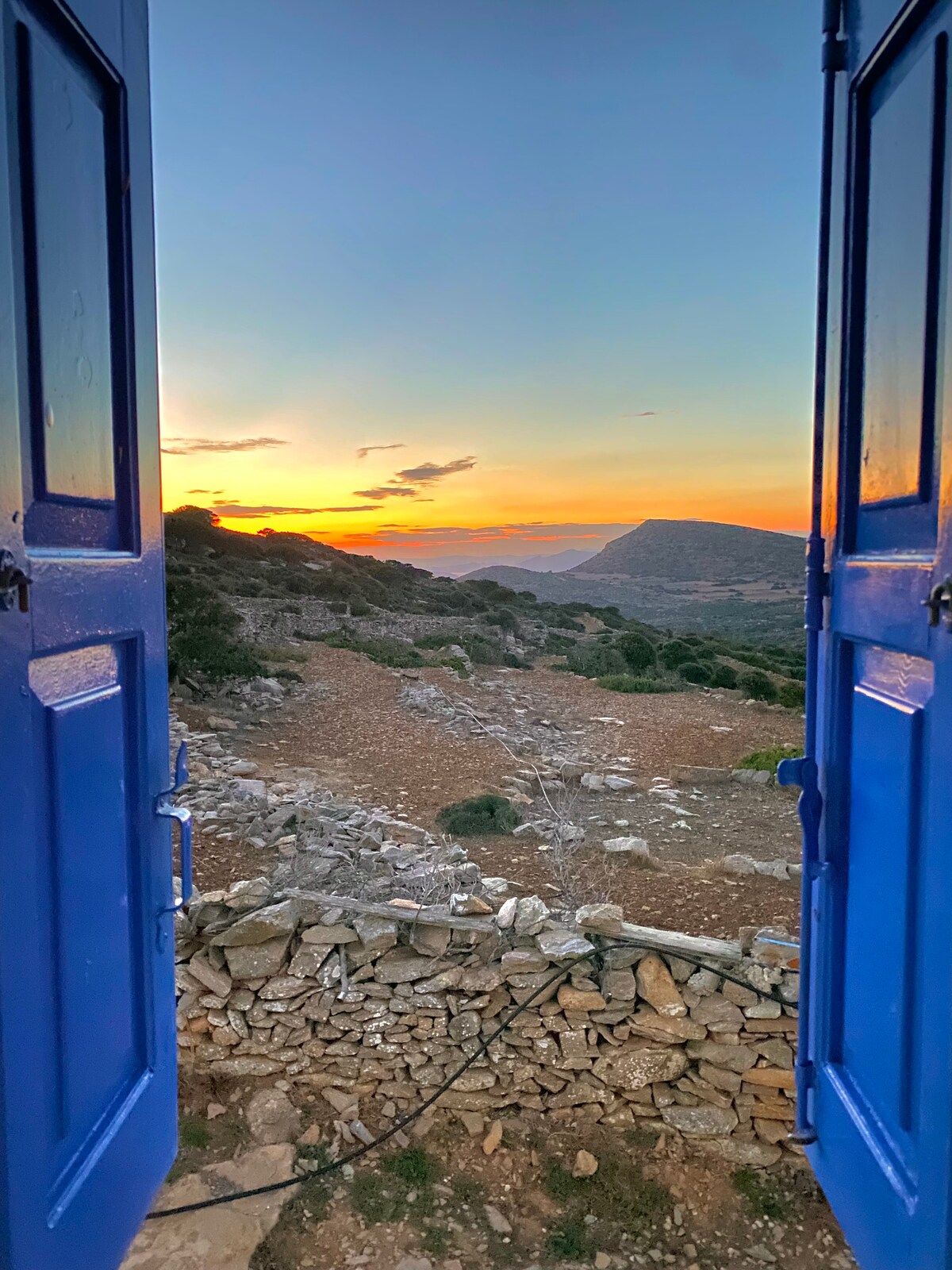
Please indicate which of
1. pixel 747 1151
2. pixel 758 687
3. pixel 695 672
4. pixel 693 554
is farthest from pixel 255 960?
pixel 693 554

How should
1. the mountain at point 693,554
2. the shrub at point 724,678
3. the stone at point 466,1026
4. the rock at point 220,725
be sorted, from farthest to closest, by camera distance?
the mountain at point 693,554
the shrub at point 724,678
the rock at point 220,725
the stone at point 466,1026

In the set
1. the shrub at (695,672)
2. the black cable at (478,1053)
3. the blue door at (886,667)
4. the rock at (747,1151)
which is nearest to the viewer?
the blue door at (886,667)

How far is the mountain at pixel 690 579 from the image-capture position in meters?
29.9

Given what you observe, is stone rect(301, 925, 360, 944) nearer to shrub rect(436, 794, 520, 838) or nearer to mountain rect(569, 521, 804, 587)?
shrub rect(436, 794, 520, 838)

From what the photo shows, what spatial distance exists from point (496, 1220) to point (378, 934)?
45.6 inches

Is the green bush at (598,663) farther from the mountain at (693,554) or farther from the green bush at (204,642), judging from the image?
the mountain at (693,554)

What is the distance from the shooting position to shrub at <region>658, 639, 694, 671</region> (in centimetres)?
1569

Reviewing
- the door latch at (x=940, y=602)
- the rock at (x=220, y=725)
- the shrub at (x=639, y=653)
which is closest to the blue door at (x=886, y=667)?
the door latch at (x=940, y=602)

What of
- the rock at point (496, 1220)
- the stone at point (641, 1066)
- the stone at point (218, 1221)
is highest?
→ the stone at point (641, 1066)

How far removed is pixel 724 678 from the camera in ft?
46.2

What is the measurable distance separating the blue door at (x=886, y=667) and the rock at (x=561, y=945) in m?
1.77

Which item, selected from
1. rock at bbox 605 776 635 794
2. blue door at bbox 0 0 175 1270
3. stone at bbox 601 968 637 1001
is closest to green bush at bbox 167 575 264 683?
rock at bbox 605 776 635 794

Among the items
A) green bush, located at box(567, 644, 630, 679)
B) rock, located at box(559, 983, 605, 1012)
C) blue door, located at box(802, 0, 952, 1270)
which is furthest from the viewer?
green bush, located at box(567, 644, 630, 679)

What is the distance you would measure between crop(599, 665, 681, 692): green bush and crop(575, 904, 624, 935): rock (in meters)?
9.73
